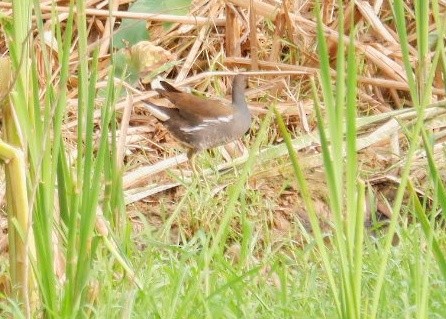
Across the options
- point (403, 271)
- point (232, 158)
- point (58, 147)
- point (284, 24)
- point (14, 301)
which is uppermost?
point (58, 147)

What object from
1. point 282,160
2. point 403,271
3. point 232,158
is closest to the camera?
point 403,271

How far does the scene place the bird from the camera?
4.73 m

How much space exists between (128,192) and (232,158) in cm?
73

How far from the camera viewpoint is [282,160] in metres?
4.61

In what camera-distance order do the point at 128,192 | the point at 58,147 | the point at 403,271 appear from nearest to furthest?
Answer: the point at 58,147, the point at 403,271, the point at 128,192

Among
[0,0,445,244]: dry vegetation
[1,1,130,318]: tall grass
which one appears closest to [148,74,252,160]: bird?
[0,0,445,244]: dry vegetation

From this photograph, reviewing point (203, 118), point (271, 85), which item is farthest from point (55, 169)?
point (271, 85)

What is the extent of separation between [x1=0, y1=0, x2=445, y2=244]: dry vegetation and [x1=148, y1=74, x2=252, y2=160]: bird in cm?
10

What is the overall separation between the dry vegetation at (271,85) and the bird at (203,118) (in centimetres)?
10

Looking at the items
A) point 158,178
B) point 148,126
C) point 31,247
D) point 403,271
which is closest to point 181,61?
point 148,126

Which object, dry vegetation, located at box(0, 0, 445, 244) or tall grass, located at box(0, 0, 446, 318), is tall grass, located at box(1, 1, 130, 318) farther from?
dry vegetation, located at box(0, 0, 445, 244)

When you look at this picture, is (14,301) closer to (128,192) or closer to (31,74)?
(31,74)

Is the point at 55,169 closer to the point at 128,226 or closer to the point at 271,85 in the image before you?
the point at 128,226

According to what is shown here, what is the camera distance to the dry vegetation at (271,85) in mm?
4504
